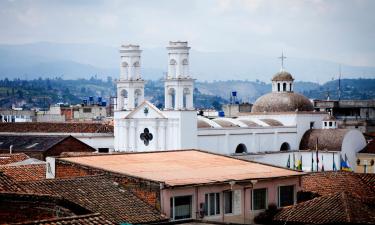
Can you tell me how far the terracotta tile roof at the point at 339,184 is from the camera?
97.8 ft

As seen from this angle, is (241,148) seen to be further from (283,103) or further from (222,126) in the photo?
(283,103)

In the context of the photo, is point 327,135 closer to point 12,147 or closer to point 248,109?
point 12,147

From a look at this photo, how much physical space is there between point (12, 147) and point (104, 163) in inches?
1338

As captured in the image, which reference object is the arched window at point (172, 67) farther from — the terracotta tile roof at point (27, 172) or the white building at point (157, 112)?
the terracotta tile roof at point (27, 172)

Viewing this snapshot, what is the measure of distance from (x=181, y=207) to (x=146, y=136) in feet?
125

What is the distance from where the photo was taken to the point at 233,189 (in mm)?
25078

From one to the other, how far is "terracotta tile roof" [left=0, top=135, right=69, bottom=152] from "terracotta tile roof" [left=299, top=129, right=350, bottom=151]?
18.5m

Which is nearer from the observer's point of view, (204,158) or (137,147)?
(204,158)

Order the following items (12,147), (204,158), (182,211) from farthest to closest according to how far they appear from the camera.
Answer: (12,147), (204,158), (182,211)

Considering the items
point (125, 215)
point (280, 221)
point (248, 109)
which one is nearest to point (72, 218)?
point (125, 215)

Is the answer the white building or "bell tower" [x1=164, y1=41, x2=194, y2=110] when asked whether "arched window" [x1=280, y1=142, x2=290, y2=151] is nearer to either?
the white building

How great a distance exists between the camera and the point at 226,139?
6203cm

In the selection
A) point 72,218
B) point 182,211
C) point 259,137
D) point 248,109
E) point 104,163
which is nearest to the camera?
point 72,218

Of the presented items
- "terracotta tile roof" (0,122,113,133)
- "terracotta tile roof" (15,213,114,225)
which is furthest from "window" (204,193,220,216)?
"terracotta tile roof" (0,122,113,133)
